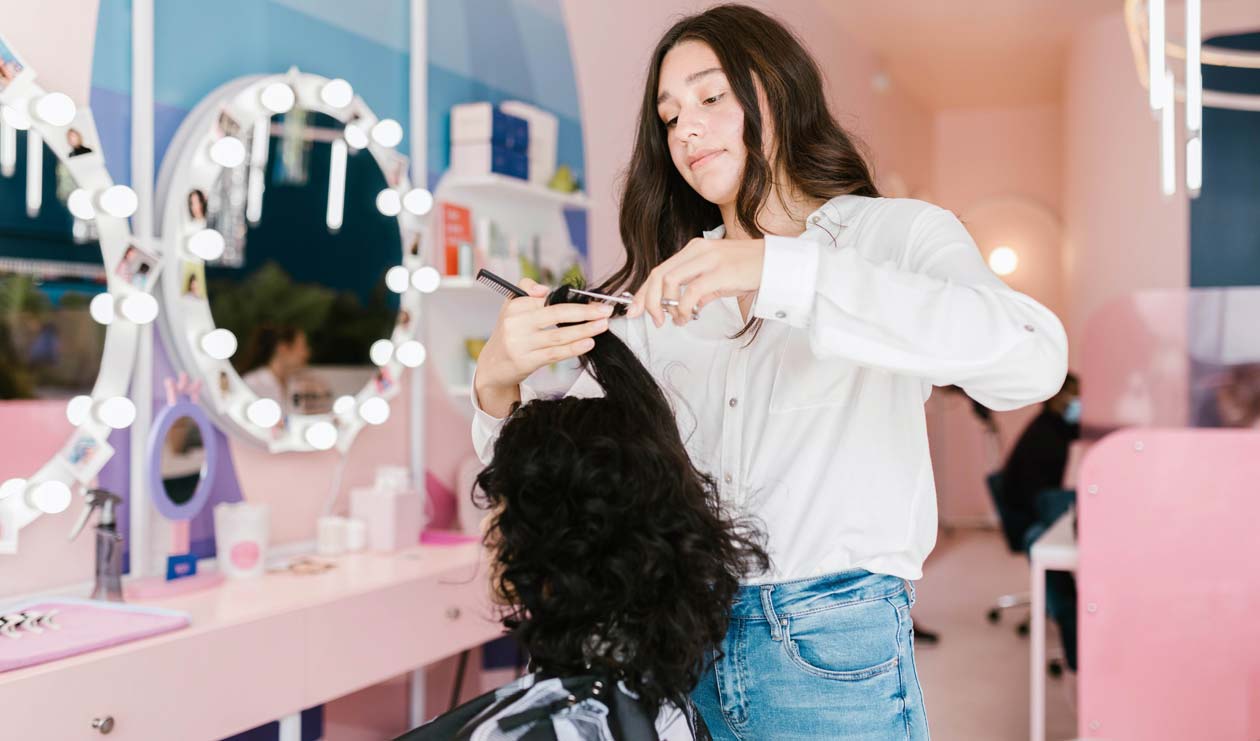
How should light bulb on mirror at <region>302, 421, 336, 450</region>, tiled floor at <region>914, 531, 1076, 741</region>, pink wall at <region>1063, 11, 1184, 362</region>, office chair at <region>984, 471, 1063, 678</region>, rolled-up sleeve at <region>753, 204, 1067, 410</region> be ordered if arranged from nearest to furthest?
rolled-up sleeve at <region>753, 204, 1067, 410</region>, light bulb on mirror at <region>302, 421, 336, 450</region>, tiled floor at <region>914, 531, 1076, 741</region>, office chair at <region>984, 471, 1063, 678</region>, pink wall at <region>1063, 11, 1184, 362</region>

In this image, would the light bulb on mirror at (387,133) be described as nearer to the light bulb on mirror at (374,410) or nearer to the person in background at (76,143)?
the light bulb on mirror at (374,410)

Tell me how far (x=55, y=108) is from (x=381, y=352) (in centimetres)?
94

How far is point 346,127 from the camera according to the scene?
2430mm

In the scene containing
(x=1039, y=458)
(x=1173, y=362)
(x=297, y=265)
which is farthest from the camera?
(x=1039, y=458)

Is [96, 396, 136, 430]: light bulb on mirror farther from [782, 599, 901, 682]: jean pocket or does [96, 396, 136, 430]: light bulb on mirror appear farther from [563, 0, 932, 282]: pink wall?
[563, 0, 932, 282]: pink wall

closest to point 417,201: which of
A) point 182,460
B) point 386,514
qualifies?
point 386,514

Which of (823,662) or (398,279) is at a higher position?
(398,279)

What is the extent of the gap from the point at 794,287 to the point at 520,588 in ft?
1.20

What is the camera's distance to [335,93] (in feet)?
7.73

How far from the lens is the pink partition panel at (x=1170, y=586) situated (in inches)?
99.0

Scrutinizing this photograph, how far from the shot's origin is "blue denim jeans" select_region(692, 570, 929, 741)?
105cm

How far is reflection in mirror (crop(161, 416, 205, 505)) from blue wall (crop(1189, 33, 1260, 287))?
4.37 m

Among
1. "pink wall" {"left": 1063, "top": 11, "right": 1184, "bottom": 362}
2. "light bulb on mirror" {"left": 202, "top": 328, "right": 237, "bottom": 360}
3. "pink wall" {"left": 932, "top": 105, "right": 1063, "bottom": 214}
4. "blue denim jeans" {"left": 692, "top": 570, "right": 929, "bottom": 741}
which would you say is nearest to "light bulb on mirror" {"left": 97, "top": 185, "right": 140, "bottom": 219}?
"light bulb on mirror" {"left": 202, "top": 328, "right": 237, "bottom": 360}

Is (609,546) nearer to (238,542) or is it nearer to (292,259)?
(238,542)
